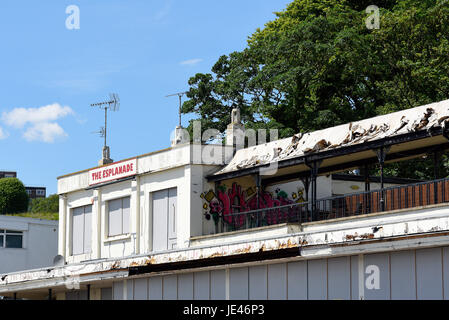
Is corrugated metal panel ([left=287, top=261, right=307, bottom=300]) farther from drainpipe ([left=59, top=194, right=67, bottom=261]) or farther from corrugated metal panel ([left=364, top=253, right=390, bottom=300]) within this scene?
drainpipe ([left=59, top=194, right=67, bottom=261])

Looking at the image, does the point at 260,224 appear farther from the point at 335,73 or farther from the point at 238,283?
the point at 335,73

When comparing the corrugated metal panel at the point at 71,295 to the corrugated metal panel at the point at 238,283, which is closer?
the corrugated metal panel at the point at 238,283

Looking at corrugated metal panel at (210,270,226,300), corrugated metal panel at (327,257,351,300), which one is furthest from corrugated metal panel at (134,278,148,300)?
corrugated metal panel at (327,257,351,300)

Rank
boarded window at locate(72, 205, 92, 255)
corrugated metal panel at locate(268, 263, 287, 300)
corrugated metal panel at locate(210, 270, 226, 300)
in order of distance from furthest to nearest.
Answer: boarded window at locate(72, 205, 92, 255)
corrugated metal panel at locate(210, 270, 226, 300)
corrugated metal panel at locate(268, 263, 287, 300)

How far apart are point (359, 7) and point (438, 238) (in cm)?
4527

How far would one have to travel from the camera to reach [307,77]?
50906mm

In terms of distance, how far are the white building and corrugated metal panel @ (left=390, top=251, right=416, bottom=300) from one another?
31mm

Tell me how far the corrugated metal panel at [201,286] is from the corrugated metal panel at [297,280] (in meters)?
3.63

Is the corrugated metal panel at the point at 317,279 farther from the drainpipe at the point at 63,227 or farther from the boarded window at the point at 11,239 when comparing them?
the boarded window at the point at 11,239

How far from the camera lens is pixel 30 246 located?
50188 mm

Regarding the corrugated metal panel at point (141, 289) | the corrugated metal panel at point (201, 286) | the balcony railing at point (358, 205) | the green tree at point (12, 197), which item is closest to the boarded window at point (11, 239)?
the balcony railing at point (358, 205)

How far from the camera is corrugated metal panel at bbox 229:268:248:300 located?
25.2 metres

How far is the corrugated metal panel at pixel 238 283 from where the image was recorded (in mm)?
25219
